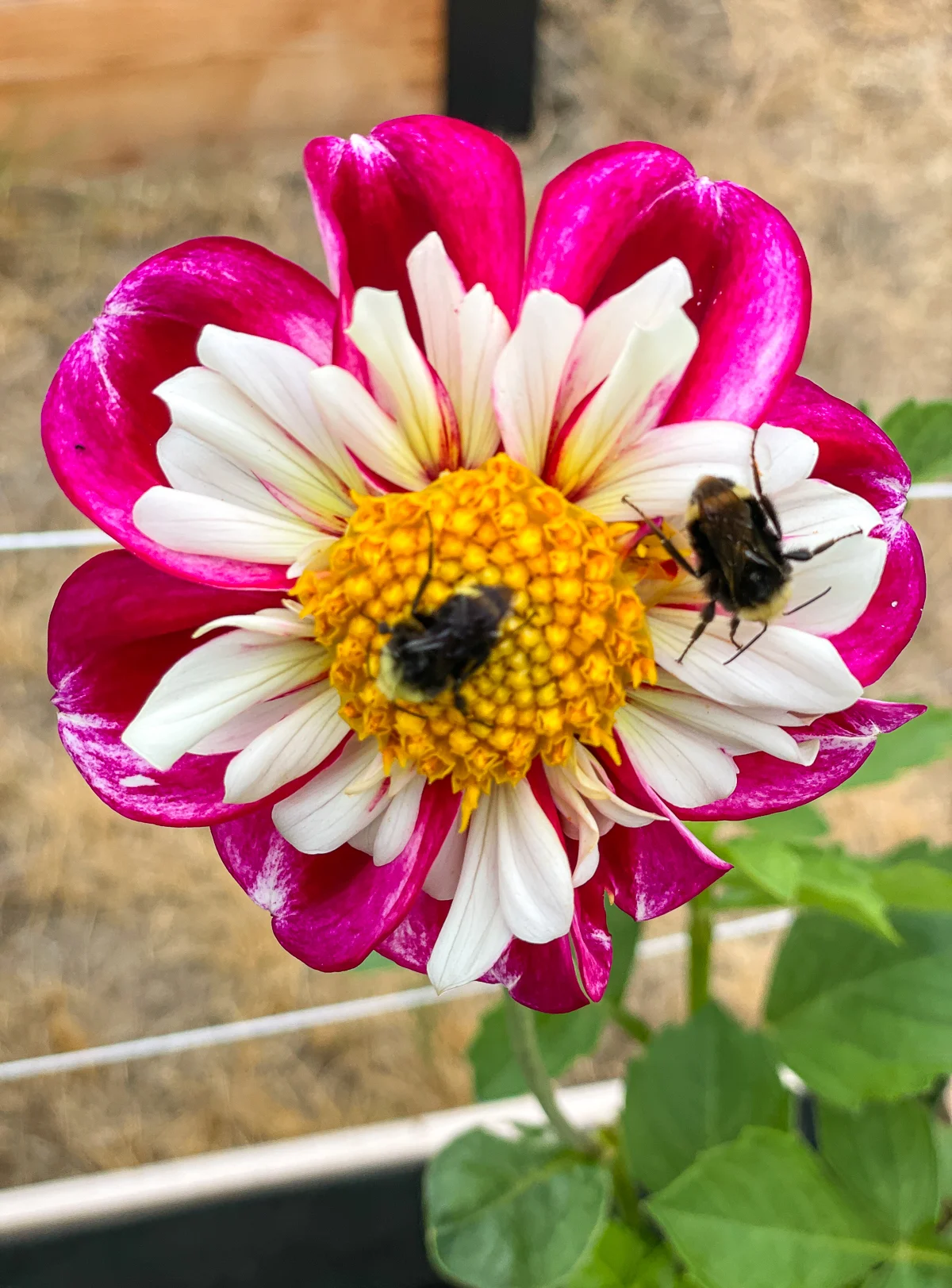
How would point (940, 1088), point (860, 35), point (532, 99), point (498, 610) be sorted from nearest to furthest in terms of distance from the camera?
point (498, 610) → point (940, 1088) → point (532, 99) → point (860, 35)

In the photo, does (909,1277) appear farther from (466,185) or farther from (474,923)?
(466,185)

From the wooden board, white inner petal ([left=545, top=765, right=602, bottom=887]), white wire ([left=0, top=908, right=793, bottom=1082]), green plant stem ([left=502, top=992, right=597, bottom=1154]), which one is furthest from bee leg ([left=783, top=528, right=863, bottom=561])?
the wooden board

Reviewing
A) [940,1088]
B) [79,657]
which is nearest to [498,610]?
[79,657]

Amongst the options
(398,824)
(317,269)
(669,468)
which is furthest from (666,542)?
(317,269)

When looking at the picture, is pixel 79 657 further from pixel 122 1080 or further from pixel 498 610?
pixel 122 1080

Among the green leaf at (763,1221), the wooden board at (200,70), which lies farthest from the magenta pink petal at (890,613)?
the wooden board at (200,70)

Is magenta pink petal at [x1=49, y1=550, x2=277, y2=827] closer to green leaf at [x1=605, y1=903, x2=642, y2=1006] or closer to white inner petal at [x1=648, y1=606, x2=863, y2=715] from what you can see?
white inner petal at [x1=648, y1=606, x2=863, y2=715]
